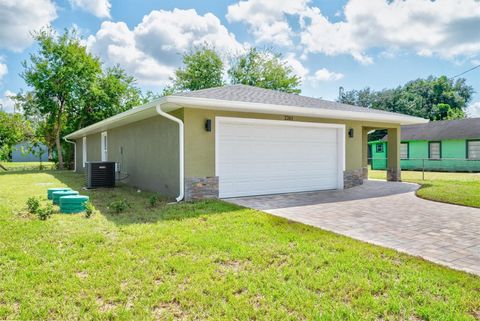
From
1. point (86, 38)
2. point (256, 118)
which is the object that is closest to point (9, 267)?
point (256, 118)

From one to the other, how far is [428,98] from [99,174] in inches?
1512

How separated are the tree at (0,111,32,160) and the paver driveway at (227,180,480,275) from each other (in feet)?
90.2

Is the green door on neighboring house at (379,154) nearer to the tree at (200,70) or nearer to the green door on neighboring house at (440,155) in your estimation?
the green door on neighboring house at (440,155)

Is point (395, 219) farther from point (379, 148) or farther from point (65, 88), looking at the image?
point (65, 88)

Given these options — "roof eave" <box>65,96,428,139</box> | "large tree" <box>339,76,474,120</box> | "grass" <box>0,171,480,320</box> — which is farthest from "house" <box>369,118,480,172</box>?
"grass" <box>0,171,480,320</box>

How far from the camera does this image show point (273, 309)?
→ 8.52ft

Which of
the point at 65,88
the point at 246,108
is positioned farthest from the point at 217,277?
the point at 65,88

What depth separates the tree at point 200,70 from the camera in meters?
30.0

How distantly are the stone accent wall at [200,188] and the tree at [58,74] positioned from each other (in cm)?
1878

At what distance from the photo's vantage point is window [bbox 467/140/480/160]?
19344 mm

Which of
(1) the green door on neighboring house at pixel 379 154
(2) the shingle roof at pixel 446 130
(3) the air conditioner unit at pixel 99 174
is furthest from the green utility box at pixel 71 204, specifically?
(2) the shingle roof at pixel 446 130

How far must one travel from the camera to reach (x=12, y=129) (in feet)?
89.7

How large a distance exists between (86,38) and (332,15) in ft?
62.0

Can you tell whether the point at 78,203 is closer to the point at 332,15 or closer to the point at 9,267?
the point at 9,267
